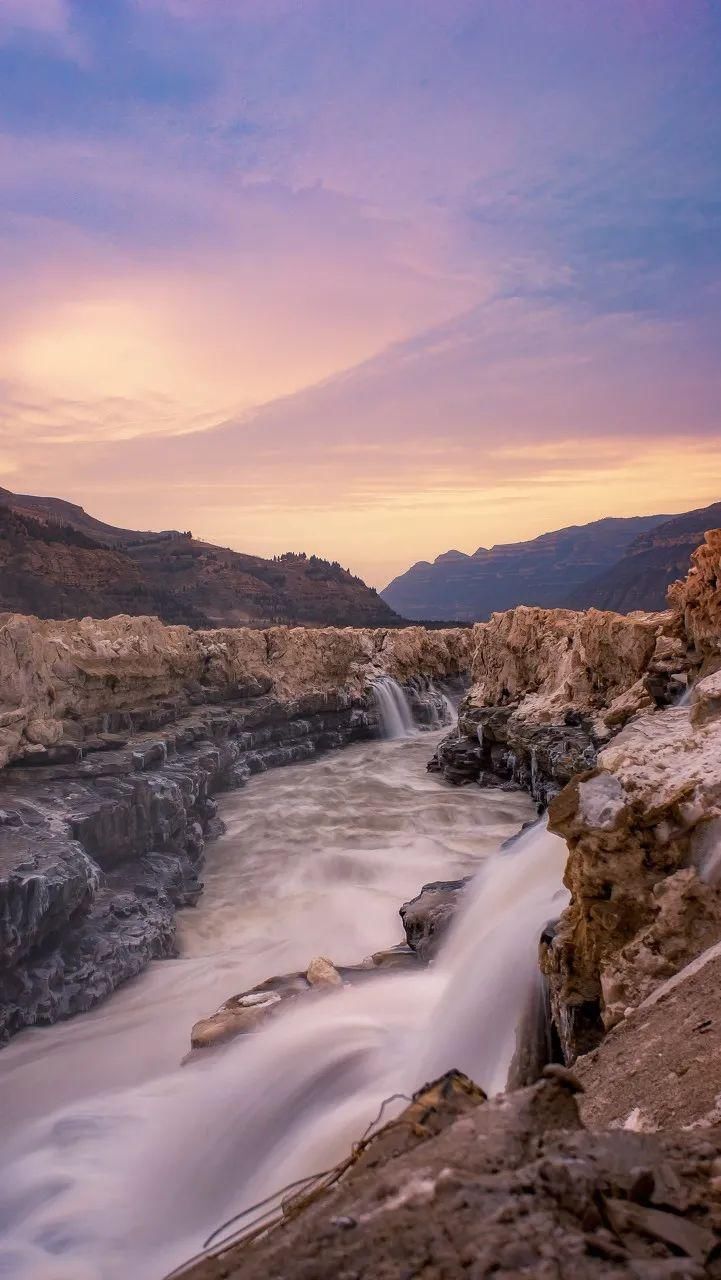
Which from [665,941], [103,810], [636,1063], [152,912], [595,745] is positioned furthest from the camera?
[595,745]

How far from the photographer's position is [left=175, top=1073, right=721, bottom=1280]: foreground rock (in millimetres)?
1755

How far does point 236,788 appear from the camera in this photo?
2161 cm

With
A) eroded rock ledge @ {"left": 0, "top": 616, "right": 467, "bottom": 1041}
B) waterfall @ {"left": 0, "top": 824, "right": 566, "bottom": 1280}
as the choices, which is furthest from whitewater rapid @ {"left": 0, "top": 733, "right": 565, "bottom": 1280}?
eroded rock ledge @ {"left": 0, "top": 616, "right": 467, "bottom": 1041}

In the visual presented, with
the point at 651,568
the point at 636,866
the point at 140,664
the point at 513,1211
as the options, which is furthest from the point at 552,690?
the point at 651,568

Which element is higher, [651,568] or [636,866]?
[651,568]

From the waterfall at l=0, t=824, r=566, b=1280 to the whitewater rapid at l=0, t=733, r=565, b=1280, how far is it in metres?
0.02

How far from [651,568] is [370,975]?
75605 mm

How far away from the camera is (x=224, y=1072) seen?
736 cm

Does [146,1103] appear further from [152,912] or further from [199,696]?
[199,696]

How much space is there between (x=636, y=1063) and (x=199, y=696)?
19.9m

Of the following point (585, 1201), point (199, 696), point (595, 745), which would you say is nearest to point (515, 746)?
point (595, 745)

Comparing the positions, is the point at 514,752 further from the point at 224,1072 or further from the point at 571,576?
the point at 571,576

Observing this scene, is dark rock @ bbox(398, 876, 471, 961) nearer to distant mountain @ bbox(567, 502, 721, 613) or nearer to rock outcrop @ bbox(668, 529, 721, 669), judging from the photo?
rock outcrop @ bbox(668, 529, 721, 669)

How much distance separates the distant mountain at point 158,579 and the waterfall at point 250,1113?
44.4m
